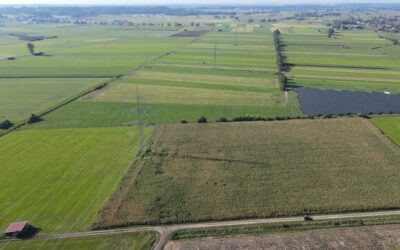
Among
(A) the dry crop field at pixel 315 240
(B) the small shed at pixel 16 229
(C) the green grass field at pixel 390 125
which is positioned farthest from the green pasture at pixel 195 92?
(A) the dry crop field at pixel 315 240

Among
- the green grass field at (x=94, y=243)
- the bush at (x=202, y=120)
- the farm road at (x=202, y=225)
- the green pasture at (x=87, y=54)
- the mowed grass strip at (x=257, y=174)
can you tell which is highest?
the green pasture at (x=87, y=54)

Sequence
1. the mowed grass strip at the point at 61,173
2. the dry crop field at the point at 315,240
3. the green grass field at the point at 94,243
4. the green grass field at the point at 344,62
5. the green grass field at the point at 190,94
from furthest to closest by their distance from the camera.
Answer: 1. the green grass field at the point at 344,62
2. the green grass field at the point at 190,94
3. the mowed grass strip at the point at 61,173
4. the green grass field at the point at 94,243
5. the dry crop field at the point at 315,240

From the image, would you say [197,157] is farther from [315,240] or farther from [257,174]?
[315,240]

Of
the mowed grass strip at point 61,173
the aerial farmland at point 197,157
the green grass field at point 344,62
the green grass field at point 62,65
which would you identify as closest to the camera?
the aerial farmland at point 197,157

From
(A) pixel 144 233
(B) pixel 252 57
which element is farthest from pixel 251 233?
(B) pixel 252 57

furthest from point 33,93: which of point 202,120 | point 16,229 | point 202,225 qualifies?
point 202,225

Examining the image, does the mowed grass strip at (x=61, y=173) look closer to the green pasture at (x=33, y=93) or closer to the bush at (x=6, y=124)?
the bush at (x=6, y=124)
